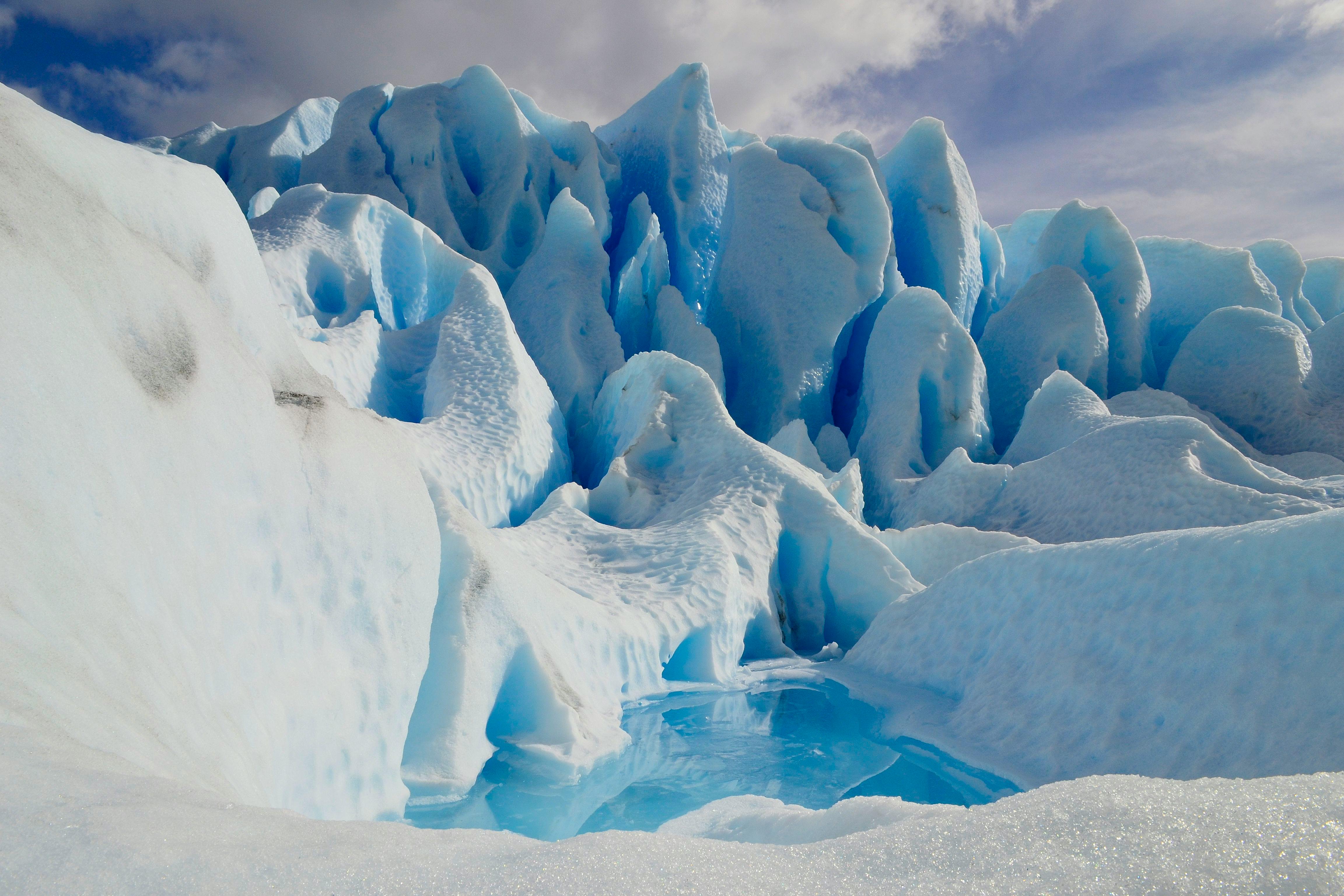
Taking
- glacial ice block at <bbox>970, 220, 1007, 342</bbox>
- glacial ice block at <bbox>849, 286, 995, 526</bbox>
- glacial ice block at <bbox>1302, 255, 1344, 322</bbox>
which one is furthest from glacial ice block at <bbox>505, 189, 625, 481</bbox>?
glacial ice block at <bbox>1302, 255, 1344, 322</bbox>

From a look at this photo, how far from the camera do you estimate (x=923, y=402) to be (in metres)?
11.6

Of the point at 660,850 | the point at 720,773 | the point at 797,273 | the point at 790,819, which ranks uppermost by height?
the point at 797,273

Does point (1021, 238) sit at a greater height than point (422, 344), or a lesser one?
greater

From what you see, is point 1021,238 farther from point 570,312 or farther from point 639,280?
point 570,312

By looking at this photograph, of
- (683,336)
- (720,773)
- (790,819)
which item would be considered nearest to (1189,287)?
(683,336)

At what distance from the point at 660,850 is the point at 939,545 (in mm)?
7079

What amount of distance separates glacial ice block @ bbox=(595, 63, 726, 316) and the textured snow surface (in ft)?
47.1

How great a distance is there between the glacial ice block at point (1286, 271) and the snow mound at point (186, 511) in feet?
68.9

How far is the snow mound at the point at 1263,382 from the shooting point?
11852 millimetres

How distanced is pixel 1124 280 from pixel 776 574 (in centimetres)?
1091

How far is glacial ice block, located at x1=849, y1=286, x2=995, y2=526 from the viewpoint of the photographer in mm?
11094

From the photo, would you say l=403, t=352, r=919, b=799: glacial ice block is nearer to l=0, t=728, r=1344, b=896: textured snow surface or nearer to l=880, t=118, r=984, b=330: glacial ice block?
l=0, t=728, r=1344, b=896: textured snow surface

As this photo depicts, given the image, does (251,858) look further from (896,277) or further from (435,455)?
(896,277)

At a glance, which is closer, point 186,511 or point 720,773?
point 186,511
